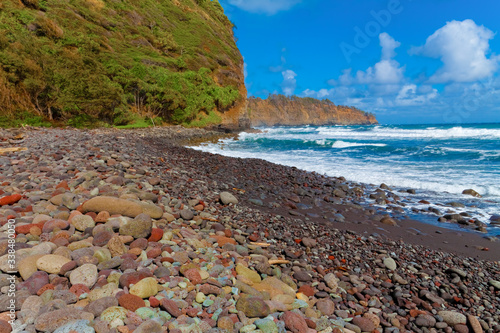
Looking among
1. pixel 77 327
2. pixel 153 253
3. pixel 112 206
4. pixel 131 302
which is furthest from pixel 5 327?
pixel 112 206

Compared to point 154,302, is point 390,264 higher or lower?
lower

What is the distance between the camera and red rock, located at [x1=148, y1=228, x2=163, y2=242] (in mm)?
3016

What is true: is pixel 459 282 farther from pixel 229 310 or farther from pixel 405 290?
pixel 229 310

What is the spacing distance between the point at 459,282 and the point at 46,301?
4840 mm

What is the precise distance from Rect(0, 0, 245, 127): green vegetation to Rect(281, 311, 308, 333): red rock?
21.3 m

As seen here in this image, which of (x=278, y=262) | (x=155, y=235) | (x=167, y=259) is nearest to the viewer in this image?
(x=167, y=259)

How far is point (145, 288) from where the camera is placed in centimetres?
207

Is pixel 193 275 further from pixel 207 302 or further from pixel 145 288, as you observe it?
pixel 145 288

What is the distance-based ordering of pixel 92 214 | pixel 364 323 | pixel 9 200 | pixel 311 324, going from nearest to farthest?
pixel 311 324 < pixel 364 323 < pixel 92 214 < pixel 9 200

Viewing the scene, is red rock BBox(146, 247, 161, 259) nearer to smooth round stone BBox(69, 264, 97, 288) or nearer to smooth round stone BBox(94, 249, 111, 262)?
smooth round stone BBox(94, 249, 111, 262)

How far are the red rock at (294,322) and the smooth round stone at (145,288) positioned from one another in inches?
46.7

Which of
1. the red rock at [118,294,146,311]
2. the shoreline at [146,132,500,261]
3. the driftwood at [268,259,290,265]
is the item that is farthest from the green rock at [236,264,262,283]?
the shoreline at [146,132,500,261]

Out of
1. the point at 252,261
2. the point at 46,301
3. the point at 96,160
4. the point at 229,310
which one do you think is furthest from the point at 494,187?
the point at 96,160

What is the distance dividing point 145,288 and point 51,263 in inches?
35.5
